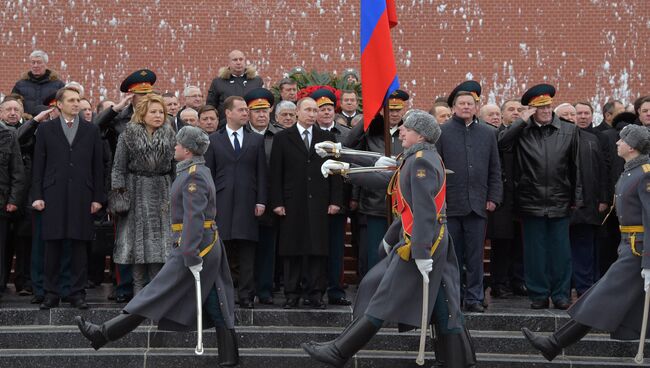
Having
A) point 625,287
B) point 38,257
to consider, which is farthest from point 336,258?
point 625,287

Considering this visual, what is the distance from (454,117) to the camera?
371 inches

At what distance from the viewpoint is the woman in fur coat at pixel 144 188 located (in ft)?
29.9

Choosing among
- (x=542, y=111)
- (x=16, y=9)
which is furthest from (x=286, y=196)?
(x=16, y=9)

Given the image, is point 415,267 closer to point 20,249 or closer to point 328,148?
point 328,148

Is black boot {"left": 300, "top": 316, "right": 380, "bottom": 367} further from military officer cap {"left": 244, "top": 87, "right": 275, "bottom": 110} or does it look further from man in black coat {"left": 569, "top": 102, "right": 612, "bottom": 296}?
man in black coat {"left": 569, "top": 102, "right": 612, "bottom": 296}

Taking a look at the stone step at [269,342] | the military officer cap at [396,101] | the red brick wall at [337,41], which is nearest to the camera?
the stone step at [269,342]

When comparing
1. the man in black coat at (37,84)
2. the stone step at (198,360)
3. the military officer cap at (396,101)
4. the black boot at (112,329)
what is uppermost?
the man in black coat at (37,84)

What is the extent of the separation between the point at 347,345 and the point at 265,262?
237cm

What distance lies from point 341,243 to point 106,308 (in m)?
2.14

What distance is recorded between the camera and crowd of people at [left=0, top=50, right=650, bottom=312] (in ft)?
30.1

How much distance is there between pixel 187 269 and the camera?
771 cm

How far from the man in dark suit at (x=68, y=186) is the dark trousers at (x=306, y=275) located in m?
1.71

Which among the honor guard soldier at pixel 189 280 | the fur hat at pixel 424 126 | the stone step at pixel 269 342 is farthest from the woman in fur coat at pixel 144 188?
the fur hat at pixel 424 126

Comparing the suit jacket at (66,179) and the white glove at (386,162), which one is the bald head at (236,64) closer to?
the suit jacket at (66,179)
